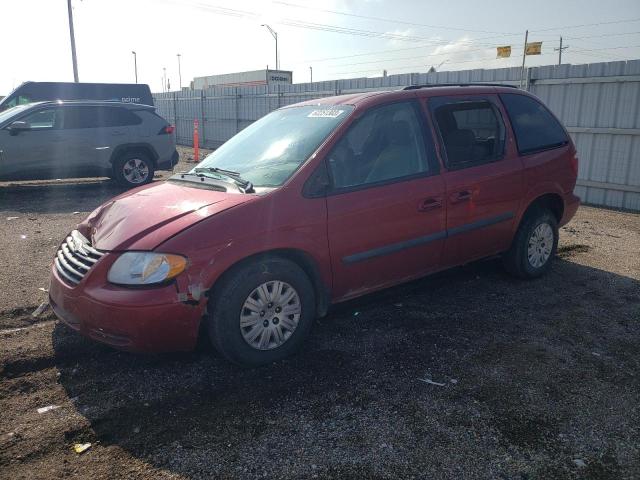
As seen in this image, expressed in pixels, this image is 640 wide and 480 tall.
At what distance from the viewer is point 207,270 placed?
3299 millimetres

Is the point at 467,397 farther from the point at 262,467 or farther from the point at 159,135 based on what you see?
the point at 159,135

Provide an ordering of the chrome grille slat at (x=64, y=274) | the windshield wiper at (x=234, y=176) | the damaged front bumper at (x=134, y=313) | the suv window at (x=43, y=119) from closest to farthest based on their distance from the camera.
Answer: the damaged front bumper at (x=134, y=313), the chrome grille slat at (x=64, y=274), the windshield wiper at (x=234, y=176), the suv window at (x=43, y=119)

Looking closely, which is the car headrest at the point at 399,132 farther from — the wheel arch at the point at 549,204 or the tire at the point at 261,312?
the wheel arch at the point at 549,204

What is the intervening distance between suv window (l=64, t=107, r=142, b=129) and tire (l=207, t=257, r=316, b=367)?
8972 millimetres

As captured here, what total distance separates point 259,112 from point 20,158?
34.9 feet

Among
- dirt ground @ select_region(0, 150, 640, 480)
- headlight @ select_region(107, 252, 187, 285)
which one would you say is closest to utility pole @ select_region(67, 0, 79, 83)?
dirt ground @ select_region(0, 150, 640, 480)

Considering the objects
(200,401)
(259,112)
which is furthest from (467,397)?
(259,112)

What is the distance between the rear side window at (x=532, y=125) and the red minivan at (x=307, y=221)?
2cm

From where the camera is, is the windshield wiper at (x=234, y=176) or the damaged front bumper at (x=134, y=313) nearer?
the damaged front bumper at (x=134, y=313)

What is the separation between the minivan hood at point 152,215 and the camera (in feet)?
11.0

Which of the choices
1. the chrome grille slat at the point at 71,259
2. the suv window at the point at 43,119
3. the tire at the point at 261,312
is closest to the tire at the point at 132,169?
the suv window at the point at 43,119

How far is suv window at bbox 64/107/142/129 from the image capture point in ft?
35.5

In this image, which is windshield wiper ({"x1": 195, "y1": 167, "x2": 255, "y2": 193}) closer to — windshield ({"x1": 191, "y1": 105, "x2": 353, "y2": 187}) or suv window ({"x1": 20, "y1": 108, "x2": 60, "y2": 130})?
windshield ({"x1": 191, "y1": 105, "x2": 353, "y2": 187})

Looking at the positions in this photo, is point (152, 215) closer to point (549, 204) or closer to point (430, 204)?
point (430, 204)
